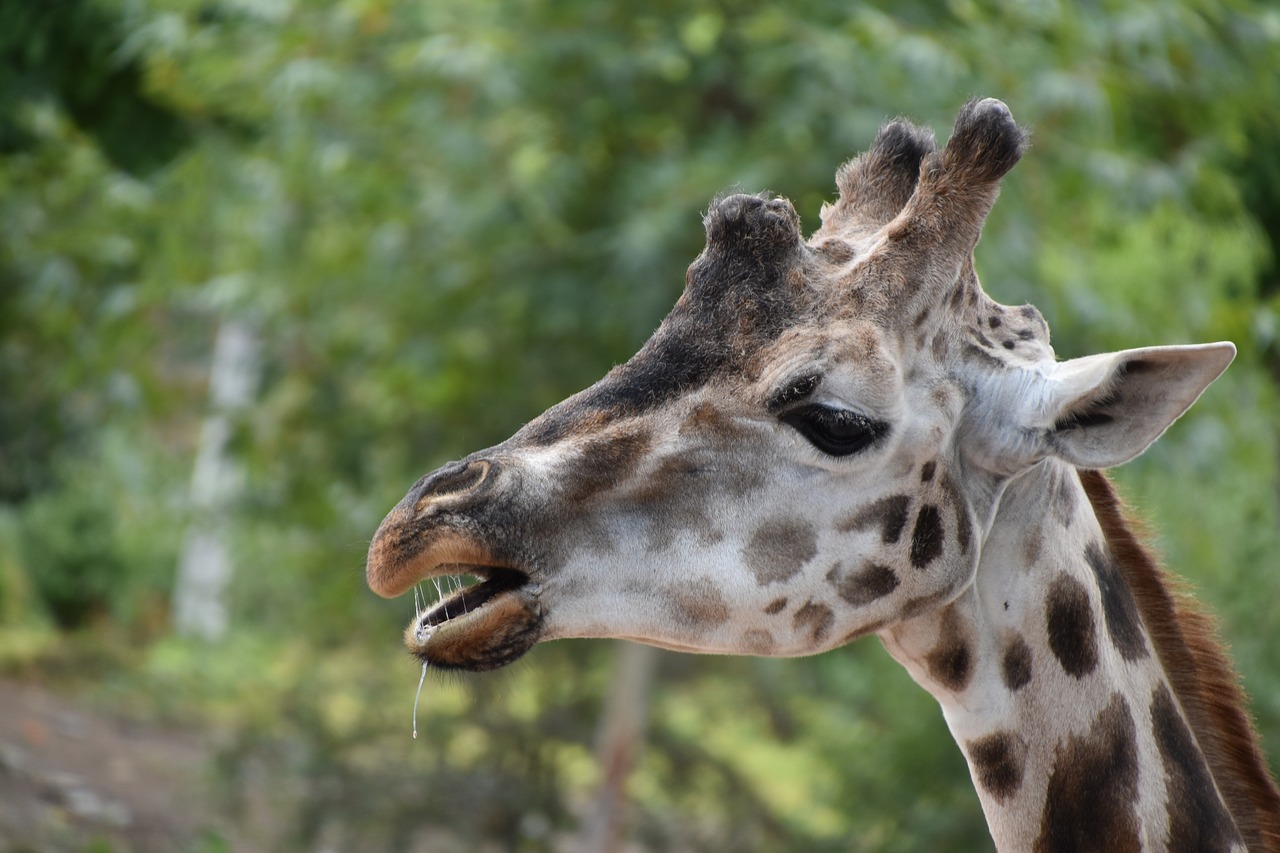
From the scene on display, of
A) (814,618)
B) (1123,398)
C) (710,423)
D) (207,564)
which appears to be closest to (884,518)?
(814,618)

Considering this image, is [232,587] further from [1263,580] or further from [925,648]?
[925,648]

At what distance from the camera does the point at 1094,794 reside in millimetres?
2580

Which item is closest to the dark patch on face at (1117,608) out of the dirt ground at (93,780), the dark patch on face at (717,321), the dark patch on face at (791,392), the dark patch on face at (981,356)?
the dark patch on face at (981,356)

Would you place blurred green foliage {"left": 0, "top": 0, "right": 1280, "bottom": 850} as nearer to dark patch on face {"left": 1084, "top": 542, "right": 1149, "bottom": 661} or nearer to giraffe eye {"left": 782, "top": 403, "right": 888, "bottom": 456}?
dark patch on face {"left": 1084, "top": 542, "right": 1149, "bottom": 661}

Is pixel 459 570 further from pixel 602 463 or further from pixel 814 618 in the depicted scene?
pixel 814 618

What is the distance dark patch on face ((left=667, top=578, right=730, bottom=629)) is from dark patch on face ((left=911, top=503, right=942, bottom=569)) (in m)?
0.37

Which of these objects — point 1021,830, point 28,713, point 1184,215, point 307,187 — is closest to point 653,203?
point 307,187

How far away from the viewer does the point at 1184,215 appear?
21.9ft

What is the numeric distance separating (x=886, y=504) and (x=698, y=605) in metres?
0.40

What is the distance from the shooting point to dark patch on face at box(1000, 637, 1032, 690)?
2.62 meters

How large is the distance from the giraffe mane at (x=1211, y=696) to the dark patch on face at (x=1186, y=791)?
9 cm

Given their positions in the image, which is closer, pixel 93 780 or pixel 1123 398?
pixel 1123 398

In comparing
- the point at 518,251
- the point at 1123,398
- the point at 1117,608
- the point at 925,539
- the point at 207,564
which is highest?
the point at 1123,398

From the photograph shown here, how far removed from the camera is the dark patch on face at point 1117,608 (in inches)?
106
